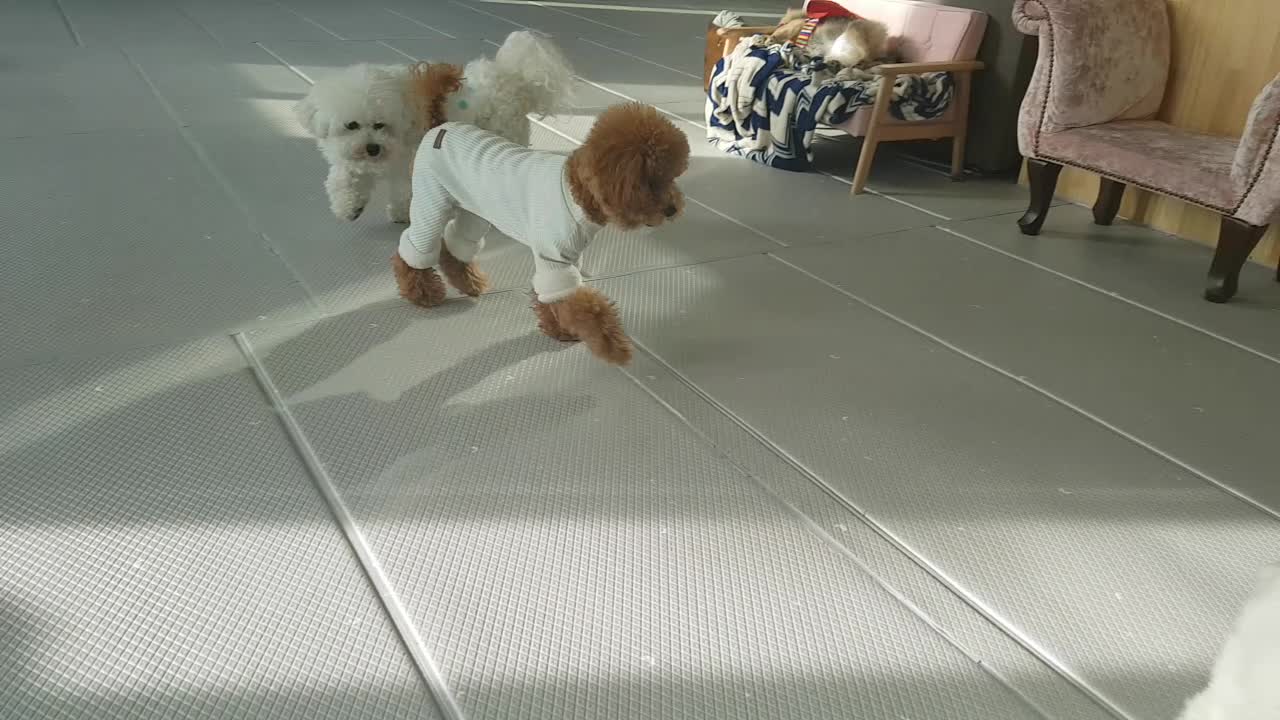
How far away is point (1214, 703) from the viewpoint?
3.12 feet

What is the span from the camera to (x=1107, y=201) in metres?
3.40

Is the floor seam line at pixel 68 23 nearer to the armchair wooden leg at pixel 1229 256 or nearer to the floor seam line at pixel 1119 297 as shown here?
the floor seam line at pixel 1119 297

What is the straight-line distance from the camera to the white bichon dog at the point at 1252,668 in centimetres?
86

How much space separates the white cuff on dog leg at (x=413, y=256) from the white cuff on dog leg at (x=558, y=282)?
1.26 ft

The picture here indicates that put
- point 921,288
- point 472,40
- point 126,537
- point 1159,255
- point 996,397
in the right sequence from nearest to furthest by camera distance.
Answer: point 126,537 → point 996,397 → point 921,288 → point 1159,255 → point 472,40

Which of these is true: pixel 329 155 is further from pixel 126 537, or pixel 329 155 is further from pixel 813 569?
pixel 813 569

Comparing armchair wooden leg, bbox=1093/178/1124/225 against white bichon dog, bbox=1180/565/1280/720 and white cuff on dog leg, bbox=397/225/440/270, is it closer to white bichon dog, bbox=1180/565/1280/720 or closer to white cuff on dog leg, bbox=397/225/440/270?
white cuff on dog leg, bbox=397/225/440/270

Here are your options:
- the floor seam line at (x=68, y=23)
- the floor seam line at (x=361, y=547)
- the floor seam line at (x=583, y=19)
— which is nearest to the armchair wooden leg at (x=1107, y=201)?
the floor seam line at (x=361, y=547)

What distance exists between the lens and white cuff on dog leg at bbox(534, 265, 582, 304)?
2145mm

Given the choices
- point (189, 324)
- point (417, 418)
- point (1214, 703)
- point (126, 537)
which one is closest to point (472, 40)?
point (189, 324)

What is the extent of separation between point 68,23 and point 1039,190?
5.88 m

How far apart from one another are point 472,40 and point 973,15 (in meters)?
3.57

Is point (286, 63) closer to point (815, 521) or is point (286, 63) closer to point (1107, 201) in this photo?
point (1107, 201)

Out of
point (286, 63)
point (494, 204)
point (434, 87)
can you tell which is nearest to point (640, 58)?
point (286, 63)
